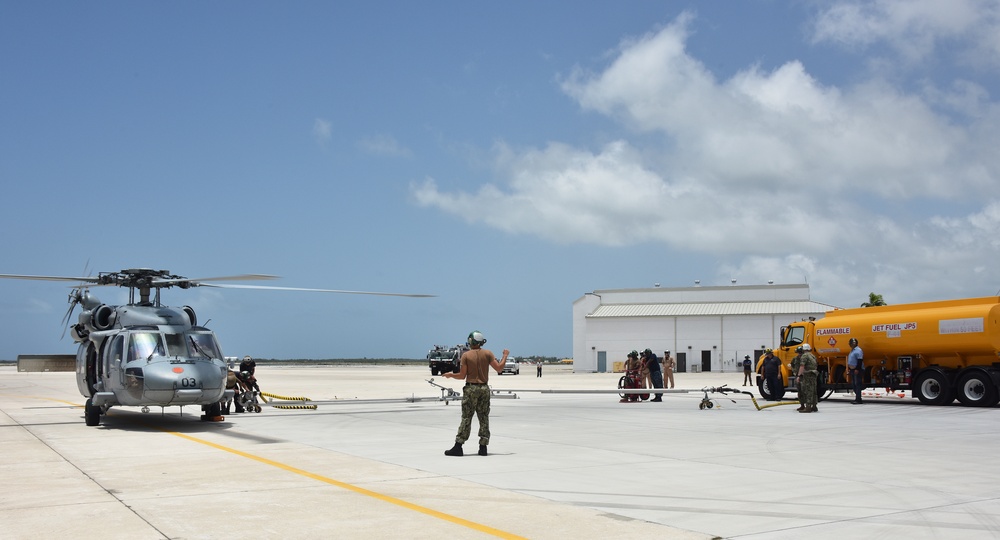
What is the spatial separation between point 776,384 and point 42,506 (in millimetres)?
23486

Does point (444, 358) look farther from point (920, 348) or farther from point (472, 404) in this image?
point (472, 404)

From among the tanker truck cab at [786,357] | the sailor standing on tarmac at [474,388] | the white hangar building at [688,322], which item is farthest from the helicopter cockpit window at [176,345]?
the white hangar building at [688,322]

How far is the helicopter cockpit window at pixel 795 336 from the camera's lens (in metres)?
28.7

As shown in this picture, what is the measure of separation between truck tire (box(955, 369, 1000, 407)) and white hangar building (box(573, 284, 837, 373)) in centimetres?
4240

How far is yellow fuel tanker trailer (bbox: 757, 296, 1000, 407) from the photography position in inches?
940

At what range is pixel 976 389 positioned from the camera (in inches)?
945

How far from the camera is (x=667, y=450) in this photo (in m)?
13.6

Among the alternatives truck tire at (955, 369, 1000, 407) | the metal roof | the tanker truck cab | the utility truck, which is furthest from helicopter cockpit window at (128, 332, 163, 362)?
the metal roof

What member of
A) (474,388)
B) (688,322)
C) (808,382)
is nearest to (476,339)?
(474,388)

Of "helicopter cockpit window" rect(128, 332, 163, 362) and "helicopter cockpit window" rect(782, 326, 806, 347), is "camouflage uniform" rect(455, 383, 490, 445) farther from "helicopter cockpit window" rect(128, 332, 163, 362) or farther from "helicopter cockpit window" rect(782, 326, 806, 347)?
"helicopter cockpit window" rect(782, 326, 806, 347)

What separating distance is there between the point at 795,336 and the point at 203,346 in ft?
63.5

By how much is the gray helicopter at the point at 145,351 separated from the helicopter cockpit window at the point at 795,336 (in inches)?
614

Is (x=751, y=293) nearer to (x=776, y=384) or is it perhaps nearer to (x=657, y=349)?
(x=657, y=349)

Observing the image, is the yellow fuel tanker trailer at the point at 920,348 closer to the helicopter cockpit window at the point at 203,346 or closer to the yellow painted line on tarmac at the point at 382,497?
the helicopter cockpit window at the point at 203,346
